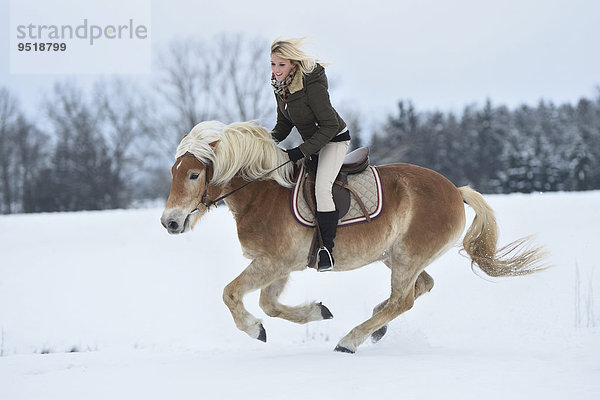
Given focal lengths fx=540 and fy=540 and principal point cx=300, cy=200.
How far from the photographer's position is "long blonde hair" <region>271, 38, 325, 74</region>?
4.55 metres

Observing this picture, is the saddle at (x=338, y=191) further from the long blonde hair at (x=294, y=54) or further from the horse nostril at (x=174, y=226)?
the horse nostril at (x=174, y=226)

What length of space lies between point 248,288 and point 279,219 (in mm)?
661

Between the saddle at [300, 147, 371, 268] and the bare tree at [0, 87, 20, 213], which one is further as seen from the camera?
the bare tree at [0, 87, 20, 213]

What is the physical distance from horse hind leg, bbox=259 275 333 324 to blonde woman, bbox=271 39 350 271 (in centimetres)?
57

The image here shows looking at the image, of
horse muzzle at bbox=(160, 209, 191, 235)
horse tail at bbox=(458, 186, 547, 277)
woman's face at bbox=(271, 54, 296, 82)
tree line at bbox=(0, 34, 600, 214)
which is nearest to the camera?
horse muzzle at bbox=(160, 209, 191, 235)

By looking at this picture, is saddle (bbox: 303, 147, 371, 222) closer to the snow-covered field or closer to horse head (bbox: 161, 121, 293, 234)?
horse head (bbox: 161, 121, 293, 234)

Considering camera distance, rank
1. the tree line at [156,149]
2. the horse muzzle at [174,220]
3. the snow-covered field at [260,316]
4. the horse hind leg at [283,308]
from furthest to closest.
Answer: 1. the tree line at [156,149]
2. the horse hind leg at [283,308]
3. the horse muzzle at [174,220]
4. the snow-covered field at [260,316]

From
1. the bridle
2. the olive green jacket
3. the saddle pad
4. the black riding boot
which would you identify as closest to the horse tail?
the saddle pad

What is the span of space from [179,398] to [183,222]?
1.61 metres

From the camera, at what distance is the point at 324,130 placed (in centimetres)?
465

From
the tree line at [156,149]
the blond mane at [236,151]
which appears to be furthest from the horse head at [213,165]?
the tree line at [156,149]

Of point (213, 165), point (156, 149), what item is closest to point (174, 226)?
point (213, 165)

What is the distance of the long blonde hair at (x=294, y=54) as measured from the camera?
14.9 feet

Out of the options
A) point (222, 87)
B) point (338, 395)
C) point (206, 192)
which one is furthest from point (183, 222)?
point (222, 87)
